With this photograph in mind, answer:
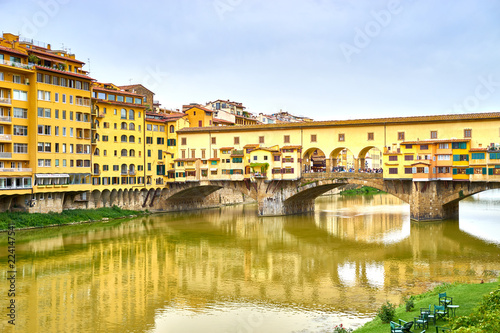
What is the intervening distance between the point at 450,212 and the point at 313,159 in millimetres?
40199

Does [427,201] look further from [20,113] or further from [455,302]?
[20,113]

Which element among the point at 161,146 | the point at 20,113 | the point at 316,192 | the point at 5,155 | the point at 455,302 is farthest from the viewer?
the point at 161,146

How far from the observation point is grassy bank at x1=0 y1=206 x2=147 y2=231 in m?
39.6

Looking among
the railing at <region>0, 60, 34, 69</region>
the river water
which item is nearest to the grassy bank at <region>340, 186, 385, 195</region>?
the river water

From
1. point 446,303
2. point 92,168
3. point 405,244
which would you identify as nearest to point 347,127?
point 405,244

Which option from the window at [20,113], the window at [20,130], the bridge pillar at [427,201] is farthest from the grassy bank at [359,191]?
the window at [20,113]

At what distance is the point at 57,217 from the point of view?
A: 43312 mm

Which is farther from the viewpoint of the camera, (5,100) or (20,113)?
(20,113)

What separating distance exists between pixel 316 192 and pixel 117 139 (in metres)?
22.4

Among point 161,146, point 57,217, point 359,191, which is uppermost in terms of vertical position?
point 161,146

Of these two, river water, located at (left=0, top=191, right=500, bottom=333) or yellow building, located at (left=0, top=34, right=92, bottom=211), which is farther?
yellow building, located at (left=0, top=34, right=92, bottom=211)

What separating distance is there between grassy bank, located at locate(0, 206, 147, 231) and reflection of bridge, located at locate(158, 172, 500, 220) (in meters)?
7.68

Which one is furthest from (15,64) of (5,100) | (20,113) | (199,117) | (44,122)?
(199,117)

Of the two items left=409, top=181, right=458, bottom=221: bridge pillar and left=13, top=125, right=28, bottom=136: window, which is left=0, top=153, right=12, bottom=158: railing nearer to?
left=13, top=125, right=28, bottom=136: window
